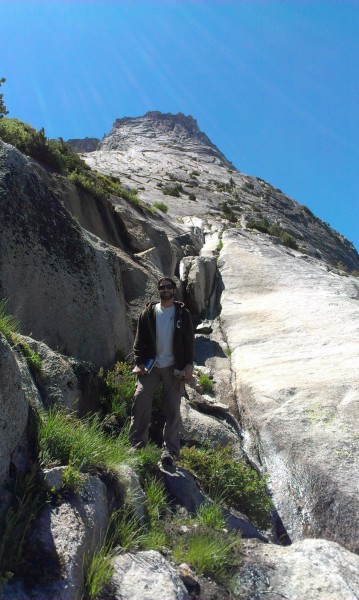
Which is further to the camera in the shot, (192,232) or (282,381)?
(192,232)

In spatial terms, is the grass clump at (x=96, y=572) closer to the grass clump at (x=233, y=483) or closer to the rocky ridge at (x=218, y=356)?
the rocky ridge at (x=218, y=356)

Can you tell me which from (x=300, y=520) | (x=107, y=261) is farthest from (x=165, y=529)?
(x=107, y=261)

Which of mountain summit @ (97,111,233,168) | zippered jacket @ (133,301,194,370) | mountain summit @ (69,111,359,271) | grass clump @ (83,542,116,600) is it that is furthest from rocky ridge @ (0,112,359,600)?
mountain summit @ (97,111,233,168)

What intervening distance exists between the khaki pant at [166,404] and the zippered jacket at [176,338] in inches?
10.3

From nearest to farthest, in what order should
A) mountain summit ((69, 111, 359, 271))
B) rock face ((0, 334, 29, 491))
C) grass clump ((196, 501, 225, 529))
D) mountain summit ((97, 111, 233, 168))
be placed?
rock face ((0, 334, 29, 491)), grass clump ((196, 501, 225, 529)), mountain summit ((69, 111, 359, 271)), mountain summit ((97, 111, 233, 168))

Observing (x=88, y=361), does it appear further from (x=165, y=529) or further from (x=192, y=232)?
(x=192, y=232)

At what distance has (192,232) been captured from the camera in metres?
26.8

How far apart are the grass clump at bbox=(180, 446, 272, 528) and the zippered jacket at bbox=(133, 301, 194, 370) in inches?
65.8

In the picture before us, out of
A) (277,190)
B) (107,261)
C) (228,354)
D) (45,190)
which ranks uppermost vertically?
(277,190)

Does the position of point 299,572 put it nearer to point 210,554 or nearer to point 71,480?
point 210,554

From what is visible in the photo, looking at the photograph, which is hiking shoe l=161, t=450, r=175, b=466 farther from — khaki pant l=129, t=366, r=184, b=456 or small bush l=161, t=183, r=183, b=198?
small bush l=161, t=183, r=183, b=198

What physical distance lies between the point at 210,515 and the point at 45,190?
732 cm

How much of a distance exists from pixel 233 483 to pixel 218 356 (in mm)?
7030

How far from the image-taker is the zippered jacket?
7.84m
